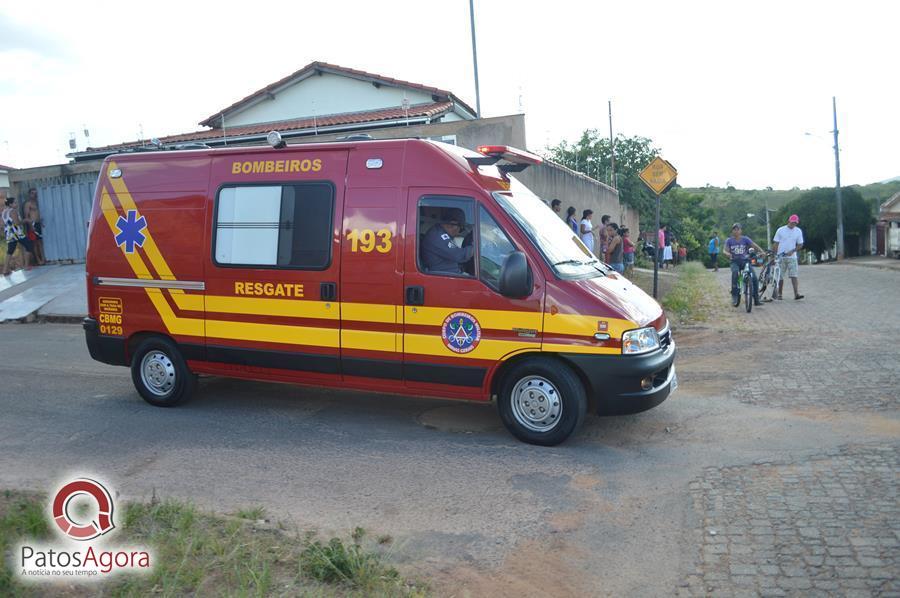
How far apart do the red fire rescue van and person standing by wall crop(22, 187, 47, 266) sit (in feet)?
38.1

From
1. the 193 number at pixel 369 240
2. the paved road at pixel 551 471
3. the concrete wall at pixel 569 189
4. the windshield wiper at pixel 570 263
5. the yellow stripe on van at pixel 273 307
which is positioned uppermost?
the concrete wall at pixel 569 189

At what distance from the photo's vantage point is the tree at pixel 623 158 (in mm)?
37906

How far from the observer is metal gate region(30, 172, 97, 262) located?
57.0ft

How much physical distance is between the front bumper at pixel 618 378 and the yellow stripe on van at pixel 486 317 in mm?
388

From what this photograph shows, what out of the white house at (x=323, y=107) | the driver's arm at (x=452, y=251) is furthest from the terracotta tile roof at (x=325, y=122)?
the driver's arm at (x=452, y=251)

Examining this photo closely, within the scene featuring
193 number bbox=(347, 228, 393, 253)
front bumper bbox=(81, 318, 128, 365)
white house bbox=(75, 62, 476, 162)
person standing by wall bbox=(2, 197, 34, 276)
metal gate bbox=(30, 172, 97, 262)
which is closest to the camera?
193 number bbox=(347, 228, 393, 253)

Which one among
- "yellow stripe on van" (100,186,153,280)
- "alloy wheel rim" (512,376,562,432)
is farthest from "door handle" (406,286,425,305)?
"yellow stripe on van" (100,186,153,280)

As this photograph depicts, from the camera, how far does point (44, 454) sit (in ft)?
20.2

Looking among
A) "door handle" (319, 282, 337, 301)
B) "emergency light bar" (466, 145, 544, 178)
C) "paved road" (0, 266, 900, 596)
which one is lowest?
"paved road" (0, 266, 900, 596)

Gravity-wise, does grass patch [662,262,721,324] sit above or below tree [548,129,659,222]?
below

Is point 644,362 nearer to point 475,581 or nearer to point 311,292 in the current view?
point 475,581
